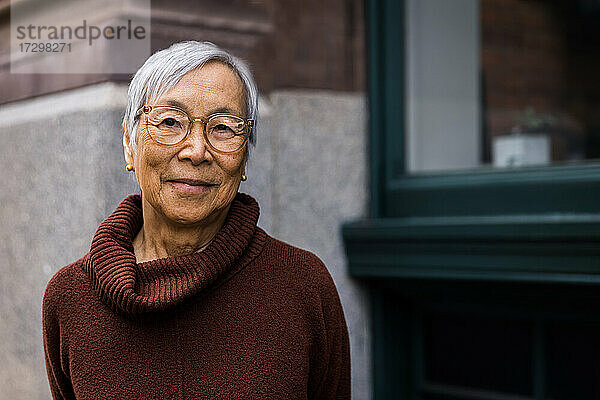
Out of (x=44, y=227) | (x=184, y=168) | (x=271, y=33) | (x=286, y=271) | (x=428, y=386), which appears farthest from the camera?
(x=428, y=386)

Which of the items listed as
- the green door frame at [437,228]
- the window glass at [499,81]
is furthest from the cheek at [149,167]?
Result: the window glass at [499,81]

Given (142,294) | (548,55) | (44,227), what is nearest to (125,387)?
(142,294)

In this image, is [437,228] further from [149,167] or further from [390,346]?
[149,167]

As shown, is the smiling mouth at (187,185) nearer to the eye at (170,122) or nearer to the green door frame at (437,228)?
the eye at (170,122)

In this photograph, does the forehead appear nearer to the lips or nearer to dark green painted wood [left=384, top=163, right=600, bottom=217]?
the lips

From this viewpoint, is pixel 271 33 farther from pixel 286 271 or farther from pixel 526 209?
pixel 286 271

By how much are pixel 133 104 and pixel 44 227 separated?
147 cm

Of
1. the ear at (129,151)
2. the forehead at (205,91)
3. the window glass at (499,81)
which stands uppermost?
the window glass at (499,81)

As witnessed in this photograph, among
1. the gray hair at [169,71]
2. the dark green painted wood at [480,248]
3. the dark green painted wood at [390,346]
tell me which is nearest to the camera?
the gray hair at [169,71]

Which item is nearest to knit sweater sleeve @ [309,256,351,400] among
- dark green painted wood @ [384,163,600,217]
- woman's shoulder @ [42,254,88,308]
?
woman's shoulder @ [42,254,88,308]

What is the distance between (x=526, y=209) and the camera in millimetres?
3141

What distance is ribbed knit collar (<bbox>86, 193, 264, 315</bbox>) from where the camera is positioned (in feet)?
5.80

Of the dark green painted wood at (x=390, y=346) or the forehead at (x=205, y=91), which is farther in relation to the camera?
the dark green painted wood at (x=390, y=346)

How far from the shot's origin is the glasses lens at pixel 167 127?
173cm
